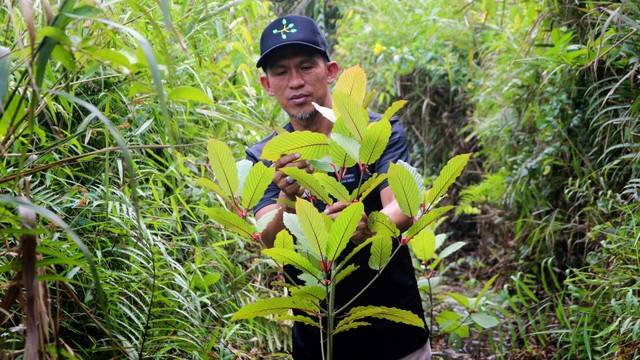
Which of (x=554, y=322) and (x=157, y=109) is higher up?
(x=157, y=109)

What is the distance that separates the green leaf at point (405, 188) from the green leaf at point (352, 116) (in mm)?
81

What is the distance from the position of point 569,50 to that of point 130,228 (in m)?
2.18

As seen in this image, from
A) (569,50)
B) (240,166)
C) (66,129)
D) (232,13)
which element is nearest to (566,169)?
(569,50)

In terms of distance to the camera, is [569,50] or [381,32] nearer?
[569,50]

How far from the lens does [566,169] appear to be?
12.2 feet

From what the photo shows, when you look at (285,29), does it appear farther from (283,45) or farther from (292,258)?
(292,258)

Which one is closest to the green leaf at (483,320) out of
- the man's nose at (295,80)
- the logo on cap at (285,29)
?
the man's nose at (295,80)

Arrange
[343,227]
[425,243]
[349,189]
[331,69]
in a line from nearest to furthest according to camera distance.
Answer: [343,227] < [349,189] < [331,69] < [425,243]

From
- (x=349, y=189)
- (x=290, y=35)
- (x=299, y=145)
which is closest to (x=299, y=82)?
(x=290, y=35)

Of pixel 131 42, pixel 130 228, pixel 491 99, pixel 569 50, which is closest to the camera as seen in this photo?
pixel 130 228

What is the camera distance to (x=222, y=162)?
130cm

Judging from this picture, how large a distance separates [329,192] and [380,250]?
15 centimetres

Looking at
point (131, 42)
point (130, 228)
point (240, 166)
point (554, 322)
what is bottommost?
point (554, 322)

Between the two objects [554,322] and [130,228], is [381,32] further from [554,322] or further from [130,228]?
[130,228]
